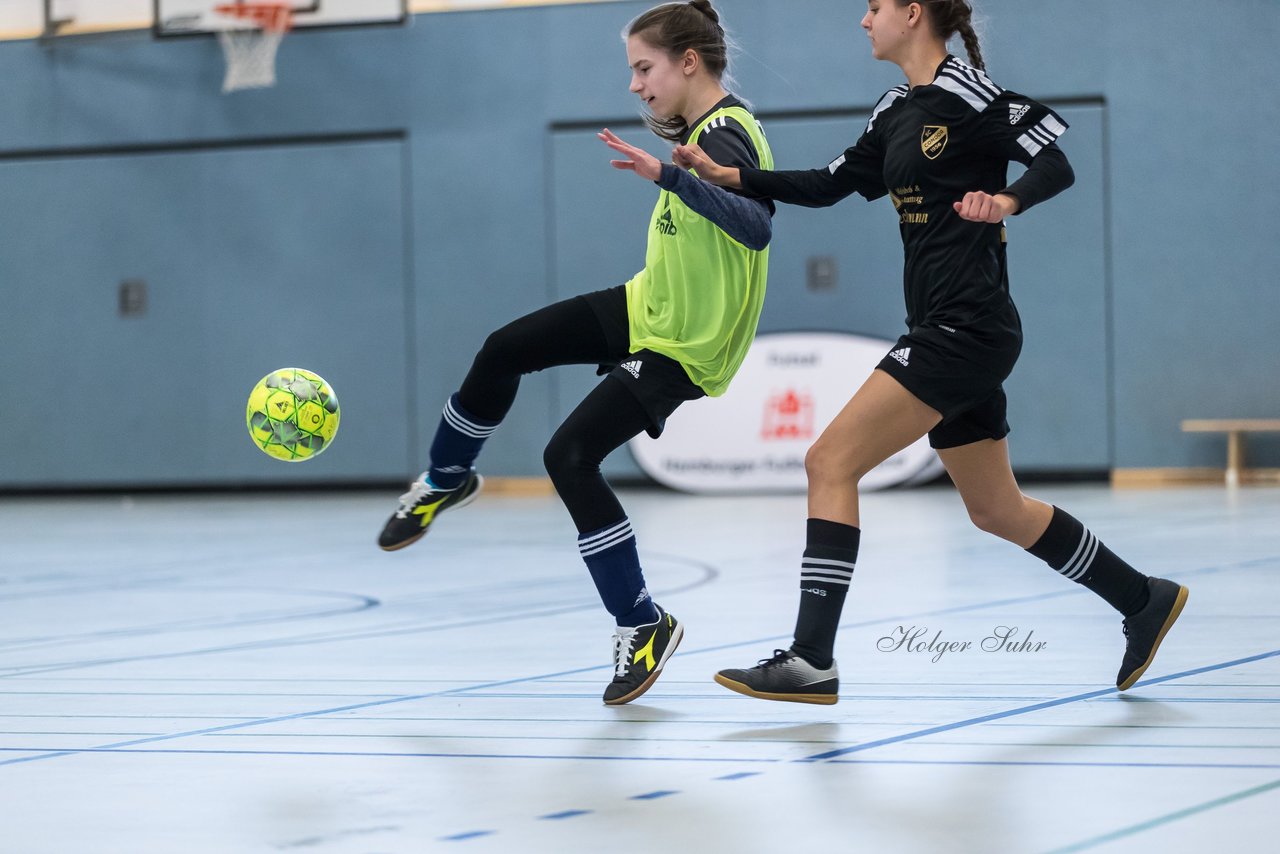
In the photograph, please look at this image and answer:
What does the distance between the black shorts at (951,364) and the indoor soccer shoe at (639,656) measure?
891mm

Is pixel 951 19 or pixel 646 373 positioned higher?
pixel 951 19

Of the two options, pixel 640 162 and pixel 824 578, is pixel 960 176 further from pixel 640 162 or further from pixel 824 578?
pixel 824 578

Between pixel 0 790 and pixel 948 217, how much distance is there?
2.27m

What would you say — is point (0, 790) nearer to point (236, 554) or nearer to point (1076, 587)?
point (1076, 587)

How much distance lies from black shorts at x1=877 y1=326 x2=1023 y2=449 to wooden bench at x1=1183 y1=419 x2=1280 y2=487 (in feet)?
28.5

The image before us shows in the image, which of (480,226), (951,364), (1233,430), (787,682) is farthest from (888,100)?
(480,226)

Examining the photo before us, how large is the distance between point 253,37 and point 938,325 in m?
10.4

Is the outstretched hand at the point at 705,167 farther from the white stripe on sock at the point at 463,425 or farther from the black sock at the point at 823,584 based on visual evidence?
the white stripe on sock at the point at 463,425

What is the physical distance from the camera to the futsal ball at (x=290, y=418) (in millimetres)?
5180

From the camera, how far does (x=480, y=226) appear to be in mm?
13219

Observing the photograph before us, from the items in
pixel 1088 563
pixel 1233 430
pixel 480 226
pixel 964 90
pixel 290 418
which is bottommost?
pixel 1233 430

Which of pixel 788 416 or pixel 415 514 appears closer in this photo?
pixel 415 514

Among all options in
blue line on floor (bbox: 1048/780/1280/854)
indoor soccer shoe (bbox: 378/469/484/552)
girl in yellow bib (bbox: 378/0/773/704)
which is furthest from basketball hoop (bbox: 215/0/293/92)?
blue line on floor (bbox: 1048/780/1280/854)

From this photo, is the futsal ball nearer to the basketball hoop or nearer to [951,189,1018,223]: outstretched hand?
[951,189,1018,223]: outstretched hand
